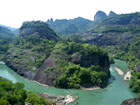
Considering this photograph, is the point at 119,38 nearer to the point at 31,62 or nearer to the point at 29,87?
the point at 31,62

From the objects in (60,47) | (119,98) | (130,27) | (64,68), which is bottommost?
(119,98)

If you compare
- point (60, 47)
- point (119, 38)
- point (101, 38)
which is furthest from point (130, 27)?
point (60, 47)

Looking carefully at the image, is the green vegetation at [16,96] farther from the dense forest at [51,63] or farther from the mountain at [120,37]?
the mountain at [120,37]

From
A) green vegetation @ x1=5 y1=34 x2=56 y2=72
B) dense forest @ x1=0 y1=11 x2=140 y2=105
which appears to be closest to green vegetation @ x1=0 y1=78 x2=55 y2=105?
dense forest @ x1=0 y1=11 x2=140 y2=105

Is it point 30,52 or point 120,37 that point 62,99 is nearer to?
point 30,52

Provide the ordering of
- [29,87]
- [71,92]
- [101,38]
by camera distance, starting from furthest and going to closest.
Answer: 1. [101,38]
2. [29,87]
3. [71,92]

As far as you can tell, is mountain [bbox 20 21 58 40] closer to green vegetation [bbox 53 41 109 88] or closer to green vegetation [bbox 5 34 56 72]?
green vegetation [bbox 5 34 56 72]

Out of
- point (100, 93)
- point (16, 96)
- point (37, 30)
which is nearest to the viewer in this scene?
point (16, 96)

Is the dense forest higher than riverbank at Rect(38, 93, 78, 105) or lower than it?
higher

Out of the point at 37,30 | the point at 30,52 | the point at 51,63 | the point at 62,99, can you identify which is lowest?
the point at 62,99

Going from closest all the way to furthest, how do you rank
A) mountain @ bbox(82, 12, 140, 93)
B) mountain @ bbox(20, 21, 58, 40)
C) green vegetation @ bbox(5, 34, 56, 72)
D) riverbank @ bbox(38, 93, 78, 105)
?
riverbank @ bbox(38, 93, 78, 105), green vegetation @ bbox(5, 34, 56, 72), mountain @ bbox(20, 21, 58, 40), mountain @ bbox(82, 12, 140, 93)

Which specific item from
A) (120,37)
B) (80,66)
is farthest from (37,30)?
(120,37)
